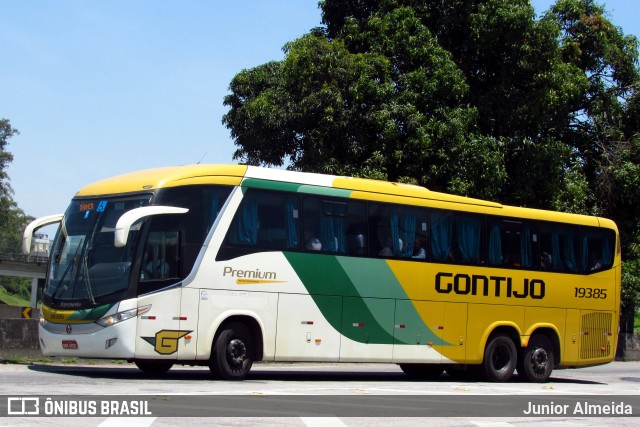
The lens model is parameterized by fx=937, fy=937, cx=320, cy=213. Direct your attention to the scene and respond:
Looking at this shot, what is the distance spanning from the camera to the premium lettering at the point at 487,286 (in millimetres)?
18322

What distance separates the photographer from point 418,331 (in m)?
17.9

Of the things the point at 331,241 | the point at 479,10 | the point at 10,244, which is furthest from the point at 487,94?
the point at 10,244

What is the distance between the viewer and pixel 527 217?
64.7 feet

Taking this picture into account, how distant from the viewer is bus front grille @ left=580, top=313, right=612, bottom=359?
20516 millimetres

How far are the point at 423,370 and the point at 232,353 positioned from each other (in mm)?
6193

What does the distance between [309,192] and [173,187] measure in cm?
264

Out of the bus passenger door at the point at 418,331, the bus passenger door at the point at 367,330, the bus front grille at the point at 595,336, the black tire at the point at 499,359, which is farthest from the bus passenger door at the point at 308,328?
the bus front grille at the point at 595,336

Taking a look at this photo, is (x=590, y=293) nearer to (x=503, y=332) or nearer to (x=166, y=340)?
(x=503, y=332)

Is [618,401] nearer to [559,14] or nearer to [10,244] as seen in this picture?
[559,14]

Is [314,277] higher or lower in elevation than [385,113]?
lower

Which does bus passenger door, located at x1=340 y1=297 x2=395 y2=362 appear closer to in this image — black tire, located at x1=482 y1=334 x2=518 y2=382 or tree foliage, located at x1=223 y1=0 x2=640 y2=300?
black tire, located at x1=482 y1=334 x2=518 y2=382

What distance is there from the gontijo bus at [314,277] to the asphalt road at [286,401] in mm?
820

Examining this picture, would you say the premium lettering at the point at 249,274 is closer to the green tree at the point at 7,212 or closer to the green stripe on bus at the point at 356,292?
the green stripe on bus at the point at 356,292

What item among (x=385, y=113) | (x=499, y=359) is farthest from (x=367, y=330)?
(x=385, y=113)
